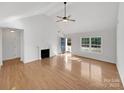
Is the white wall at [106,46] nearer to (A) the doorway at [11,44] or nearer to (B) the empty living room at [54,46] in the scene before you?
(B) the empty living room at [54,46]

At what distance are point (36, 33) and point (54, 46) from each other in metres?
2.30

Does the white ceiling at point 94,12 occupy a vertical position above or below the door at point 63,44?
above

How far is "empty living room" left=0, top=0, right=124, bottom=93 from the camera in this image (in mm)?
3453

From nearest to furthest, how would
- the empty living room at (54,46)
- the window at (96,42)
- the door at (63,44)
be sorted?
the empty living room at (54,46), the window at (96,42), the door at (63,44)

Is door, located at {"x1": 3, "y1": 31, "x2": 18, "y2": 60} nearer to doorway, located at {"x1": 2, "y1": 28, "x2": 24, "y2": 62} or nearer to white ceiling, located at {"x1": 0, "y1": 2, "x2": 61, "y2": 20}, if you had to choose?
doorway, located at {"x1": 2, "y1": 28, "x2": 24, "y2": 62}

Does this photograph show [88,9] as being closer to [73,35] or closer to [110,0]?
[110,0]

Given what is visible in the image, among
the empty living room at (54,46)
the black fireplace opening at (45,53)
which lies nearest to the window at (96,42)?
the empty living room at (54,46)

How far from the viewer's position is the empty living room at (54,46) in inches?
136

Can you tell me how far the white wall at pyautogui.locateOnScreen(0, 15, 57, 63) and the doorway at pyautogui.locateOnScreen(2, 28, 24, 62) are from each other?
0.55 m

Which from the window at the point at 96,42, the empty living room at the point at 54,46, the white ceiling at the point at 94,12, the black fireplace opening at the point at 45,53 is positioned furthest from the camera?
the black fireplace opening at the point at 45,53

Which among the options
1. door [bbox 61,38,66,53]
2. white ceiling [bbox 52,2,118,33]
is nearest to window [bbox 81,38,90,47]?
white ceiling [bbox 52,2,118,33]

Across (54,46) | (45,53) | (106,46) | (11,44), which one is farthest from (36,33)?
(106,46)

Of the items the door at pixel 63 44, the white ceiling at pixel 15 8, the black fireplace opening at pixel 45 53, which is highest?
the white ceiling at pixel 15 8

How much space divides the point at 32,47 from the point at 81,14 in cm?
401
